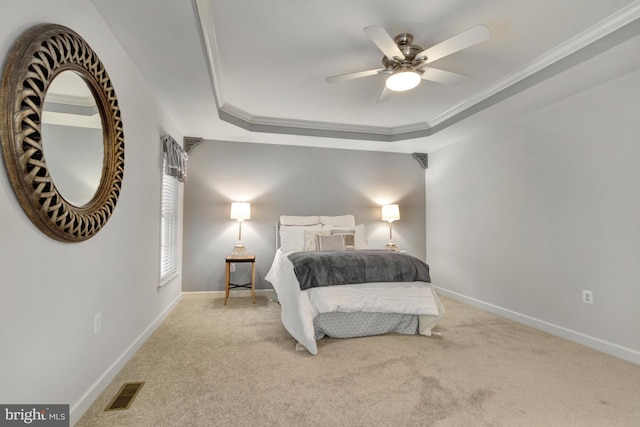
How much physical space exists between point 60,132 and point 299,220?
3352 millimetres

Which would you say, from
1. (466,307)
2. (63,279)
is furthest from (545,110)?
(63,279)

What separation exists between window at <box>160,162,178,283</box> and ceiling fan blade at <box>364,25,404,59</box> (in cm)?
255

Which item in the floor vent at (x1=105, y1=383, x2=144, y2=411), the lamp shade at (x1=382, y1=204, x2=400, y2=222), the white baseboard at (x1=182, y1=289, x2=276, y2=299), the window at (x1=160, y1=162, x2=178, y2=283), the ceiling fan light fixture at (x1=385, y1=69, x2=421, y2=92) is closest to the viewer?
the floor vent at (x1=105, y1=383, x2=144, y2=411)

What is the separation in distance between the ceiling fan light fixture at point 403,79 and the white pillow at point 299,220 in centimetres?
253

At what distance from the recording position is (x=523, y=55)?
2695 millimetres

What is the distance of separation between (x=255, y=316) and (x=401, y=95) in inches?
121

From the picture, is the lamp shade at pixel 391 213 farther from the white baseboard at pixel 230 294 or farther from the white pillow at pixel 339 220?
the white baseboard at pixel 230 294

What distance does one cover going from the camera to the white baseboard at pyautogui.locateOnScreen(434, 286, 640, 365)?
2520mm

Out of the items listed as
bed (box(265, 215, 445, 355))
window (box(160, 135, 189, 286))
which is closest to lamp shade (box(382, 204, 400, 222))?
bed (box(265, 215, 445, 355))

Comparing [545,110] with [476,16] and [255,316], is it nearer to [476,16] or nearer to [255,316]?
[476,16]

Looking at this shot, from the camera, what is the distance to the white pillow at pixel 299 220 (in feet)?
15.3

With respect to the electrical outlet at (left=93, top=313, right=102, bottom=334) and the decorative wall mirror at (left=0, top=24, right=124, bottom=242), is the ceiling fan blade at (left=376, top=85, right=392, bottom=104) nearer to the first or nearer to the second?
the decorative wall mirror at (left=0, top=24, right=124, bottom=242)

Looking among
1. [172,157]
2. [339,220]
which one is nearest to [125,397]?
[172,157]

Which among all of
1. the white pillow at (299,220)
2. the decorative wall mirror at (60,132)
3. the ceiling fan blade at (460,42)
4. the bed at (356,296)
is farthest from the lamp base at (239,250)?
the ceiling fan blade at (460,42)
